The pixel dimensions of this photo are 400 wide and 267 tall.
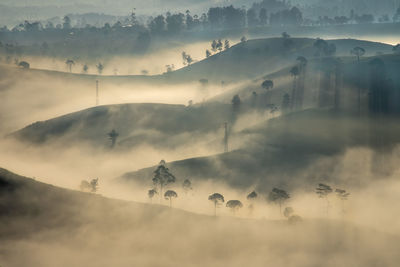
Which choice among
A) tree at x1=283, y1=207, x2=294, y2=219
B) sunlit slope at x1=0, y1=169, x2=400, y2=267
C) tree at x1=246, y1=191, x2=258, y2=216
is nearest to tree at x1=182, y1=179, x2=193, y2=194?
tree at x1=246, y1=191, x2=258, y2=216

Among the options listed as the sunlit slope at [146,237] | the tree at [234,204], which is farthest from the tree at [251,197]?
the sunlit slope at [146,237]

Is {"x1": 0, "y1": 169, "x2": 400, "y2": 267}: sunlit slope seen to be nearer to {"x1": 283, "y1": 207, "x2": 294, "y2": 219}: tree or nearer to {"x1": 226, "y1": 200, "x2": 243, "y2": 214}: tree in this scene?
{"x1": 283, "y1": 207, "x2": 294, "y2": 219}: tree

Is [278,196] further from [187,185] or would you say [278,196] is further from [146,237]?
[146,237]

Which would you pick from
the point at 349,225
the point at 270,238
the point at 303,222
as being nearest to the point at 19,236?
the point at 270,238

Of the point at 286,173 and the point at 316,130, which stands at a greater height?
the point at 316,130

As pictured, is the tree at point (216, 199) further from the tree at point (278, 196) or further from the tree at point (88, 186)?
the tree at point (88, 186)

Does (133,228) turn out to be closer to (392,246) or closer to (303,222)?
(303,222)

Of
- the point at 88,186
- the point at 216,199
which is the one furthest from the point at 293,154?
the point at 88,186

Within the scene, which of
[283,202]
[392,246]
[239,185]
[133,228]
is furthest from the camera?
[239,185]
